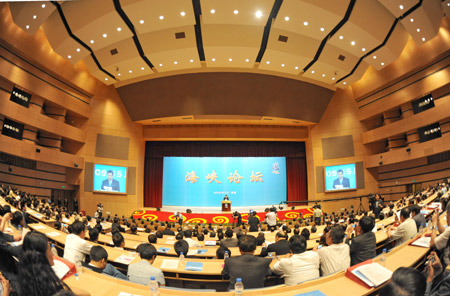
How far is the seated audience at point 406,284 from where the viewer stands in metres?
1.73

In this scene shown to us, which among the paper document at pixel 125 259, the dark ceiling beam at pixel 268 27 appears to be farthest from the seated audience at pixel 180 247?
the dark ceiling beam at pixel 268 27

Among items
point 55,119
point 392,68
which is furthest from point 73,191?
Answer: point 392,68

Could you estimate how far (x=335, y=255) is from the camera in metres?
3.59

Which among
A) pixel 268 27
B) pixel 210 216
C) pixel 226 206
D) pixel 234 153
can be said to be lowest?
pixel 210 216

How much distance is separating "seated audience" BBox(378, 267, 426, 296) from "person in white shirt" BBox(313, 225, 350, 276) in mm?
1782

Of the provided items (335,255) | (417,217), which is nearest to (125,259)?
(335,255)

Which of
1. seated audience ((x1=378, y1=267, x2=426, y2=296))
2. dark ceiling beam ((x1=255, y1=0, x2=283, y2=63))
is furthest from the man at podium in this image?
seated audience ((x1=378, y1=267, x2=426, y2=296))

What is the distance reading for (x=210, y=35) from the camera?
12570mm

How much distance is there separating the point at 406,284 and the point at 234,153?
1934 centimetres

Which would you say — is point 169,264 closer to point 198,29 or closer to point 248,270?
point 248,270

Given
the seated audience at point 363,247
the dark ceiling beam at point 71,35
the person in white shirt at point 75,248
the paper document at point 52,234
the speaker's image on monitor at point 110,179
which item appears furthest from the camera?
the speaker's image on monitor at point 110,179

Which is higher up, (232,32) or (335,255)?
(232,32)

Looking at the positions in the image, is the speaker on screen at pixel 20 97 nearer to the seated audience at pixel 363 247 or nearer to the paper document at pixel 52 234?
the paper document at pixel 52 234

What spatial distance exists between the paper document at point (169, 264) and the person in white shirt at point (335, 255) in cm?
205
